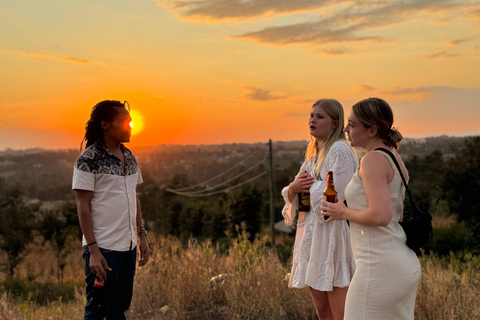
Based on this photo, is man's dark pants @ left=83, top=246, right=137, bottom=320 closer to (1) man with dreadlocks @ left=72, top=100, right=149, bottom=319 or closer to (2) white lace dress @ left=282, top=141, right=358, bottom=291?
(1) man with dreadlocks @ left=72, top=100, right=149, bottom=319

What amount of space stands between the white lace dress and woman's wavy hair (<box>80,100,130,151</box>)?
1.50 meters

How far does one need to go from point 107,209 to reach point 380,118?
1883 mm

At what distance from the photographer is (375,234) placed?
2525 millimetres

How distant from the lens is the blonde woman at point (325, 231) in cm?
317

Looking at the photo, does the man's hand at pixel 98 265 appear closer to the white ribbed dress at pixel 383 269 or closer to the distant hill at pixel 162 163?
the white ribbed dress at pixel 383 269

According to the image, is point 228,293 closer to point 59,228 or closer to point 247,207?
point 59,228

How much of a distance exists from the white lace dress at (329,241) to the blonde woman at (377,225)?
0.56 meters

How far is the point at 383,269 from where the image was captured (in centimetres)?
247

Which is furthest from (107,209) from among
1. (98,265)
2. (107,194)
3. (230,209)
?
(230,209)

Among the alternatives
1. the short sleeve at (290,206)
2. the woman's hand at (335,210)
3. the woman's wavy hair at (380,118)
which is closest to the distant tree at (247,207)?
the short sleeve at (290,206)

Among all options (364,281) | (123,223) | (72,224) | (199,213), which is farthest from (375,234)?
(199,213)

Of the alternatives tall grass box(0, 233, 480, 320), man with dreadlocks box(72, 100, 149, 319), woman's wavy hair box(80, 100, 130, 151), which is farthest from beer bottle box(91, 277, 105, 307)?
tall grass box(0, 233, 480, 320)

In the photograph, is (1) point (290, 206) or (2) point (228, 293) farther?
(2) point (228, 293)

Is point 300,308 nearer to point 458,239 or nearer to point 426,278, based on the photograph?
point 426,278
